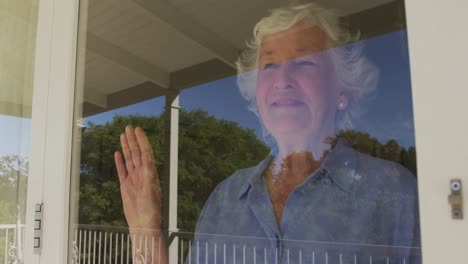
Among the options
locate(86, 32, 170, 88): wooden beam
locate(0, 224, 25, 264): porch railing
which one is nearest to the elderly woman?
locate(86, 32, 170, 88): wooden beam

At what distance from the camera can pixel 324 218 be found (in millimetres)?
1074

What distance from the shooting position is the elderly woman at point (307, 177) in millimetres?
992

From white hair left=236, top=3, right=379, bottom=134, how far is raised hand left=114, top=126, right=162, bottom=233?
462 millimetres

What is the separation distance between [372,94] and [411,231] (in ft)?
1.09

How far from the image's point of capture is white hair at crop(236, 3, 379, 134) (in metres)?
1.03

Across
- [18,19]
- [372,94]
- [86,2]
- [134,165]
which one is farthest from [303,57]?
[18,19]

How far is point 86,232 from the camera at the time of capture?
1613mm

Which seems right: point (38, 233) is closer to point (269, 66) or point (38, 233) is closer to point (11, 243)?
point (11, 243)

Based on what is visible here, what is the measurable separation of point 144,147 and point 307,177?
638 millimetres

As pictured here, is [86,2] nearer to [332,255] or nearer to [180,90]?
[180,90]

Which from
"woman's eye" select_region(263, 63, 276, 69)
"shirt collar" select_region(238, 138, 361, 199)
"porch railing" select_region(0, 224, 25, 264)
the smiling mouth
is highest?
"woman's eye" select_region(263, 63, 276, 69)

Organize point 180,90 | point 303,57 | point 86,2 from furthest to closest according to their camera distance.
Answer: point 86,2, point 180,90, point 303,57

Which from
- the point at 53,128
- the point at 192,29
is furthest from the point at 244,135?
the point at 53,128

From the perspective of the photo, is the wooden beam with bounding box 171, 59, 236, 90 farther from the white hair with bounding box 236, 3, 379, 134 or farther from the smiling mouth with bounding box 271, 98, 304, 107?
the smiling mouth with bounding box 271, 98, 304, 107
